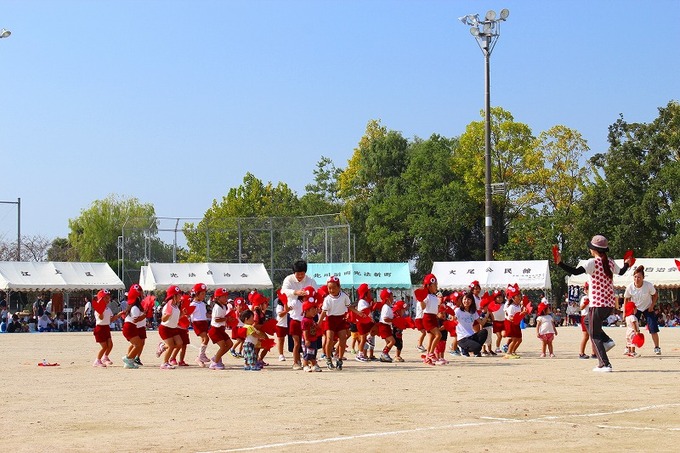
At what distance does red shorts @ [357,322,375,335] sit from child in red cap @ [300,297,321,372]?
234 centimetres

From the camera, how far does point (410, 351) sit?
26.0 metres

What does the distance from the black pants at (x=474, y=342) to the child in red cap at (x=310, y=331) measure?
A: 5.65 metres

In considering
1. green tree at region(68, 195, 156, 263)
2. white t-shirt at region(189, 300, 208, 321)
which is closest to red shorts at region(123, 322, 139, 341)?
white t-shirt at region(189, 300, 208, 321)

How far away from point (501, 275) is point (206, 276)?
13722 millimetres

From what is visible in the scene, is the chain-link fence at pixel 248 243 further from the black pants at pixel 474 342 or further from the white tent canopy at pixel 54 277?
the black pants at pixel 474 342

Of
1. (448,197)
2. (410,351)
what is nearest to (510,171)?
(448,197)

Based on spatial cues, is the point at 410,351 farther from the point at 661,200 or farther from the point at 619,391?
the point at 661,200

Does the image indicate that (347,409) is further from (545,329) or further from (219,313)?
(545,329)

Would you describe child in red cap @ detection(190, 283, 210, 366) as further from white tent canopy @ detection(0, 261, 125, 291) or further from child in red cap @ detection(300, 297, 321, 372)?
white tent canopy @ detection(0, 261, 125, 291)

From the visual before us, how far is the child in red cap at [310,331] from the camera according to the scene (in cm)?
1825

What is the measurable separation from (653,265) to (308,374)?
111 ft

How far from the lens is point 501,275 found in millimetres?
47281

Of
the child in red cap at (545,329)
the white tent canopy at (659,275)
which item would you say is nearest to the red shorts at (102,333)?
the child in red cap at (545,329)

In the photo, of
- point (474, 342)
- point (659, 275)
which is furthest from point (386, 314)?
point (659, 275)
